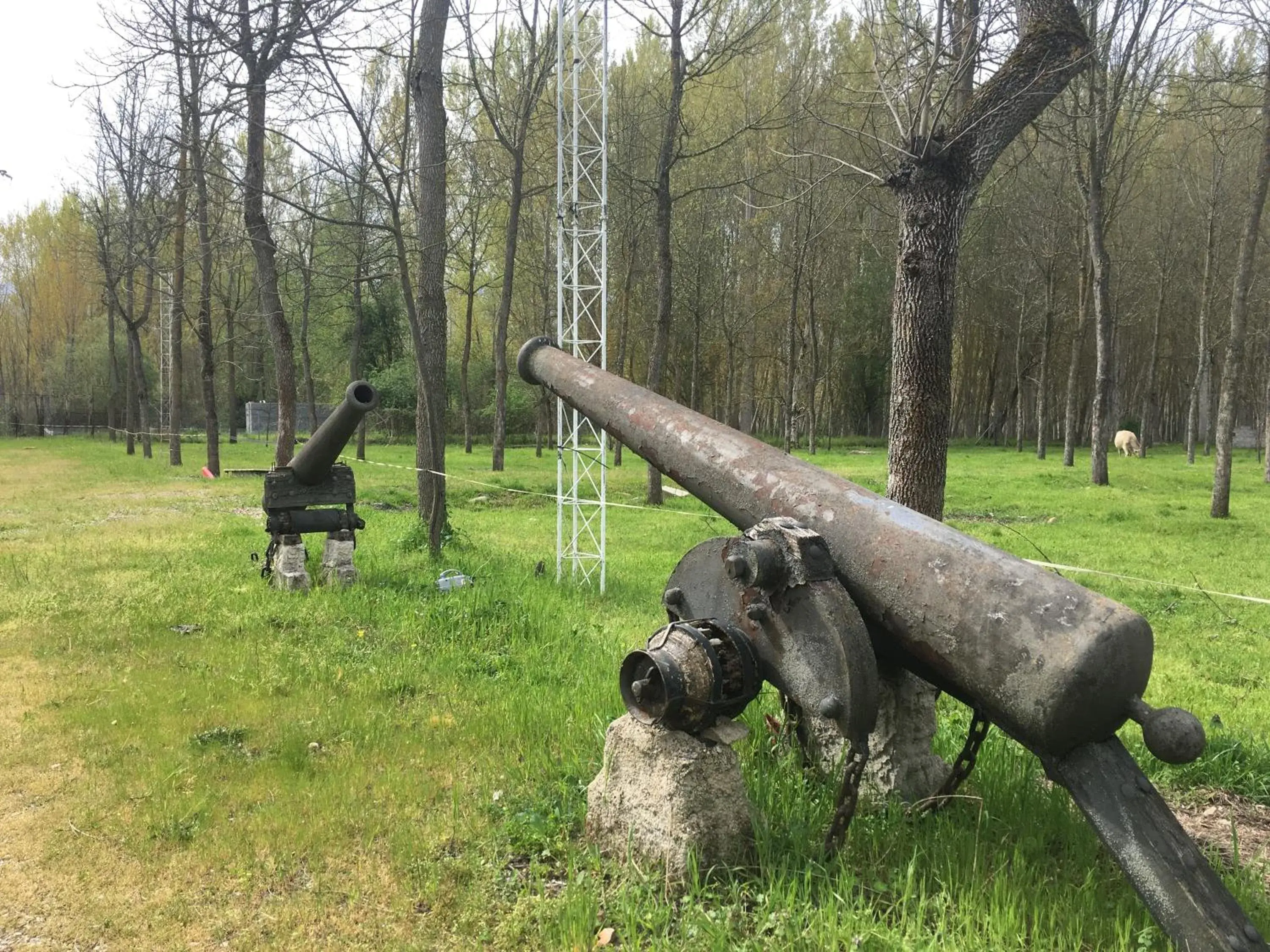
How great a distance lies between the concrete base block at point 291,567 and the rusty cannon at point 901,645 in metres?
5.31

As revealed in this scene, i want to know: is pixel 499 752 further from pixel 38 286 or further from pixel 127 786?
pixel 38 286

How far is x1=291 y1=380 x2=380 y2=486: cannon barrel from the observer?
24.2 ft

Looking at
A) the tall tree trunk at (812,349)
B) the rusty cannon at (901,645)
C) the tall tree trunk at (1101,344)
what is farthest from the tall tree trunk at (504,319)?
the rusty cannon at (901,645)

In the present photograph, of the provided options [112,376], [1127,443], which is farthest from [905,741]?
[112,376]

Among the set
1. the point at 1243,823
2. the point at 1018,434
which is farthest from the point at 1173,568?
the point at 1018,434

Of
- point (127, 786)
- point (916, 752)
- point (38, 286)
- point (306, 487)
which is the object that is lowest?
point (127, 786)

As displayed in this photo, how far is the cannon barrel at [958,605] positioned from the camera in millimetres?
2166

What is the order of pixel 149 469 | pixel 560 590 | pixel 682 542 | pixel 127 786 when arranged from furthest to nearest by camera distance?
pixel 149 469 → pixel 682 542 → pixel 560 590 → pixel 127 786

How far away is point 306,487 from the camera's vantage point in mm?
8141

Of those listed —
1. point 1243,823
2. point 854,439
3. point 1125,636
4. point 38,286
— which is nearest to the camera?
point 1125,636

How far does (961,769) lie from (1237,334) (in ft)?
48.8

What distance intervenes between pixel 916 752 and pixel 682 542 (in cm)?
812

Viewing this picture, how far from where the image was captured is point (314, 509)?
8367mm

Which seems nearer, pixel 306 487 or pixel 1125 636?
pixel 1125 636
